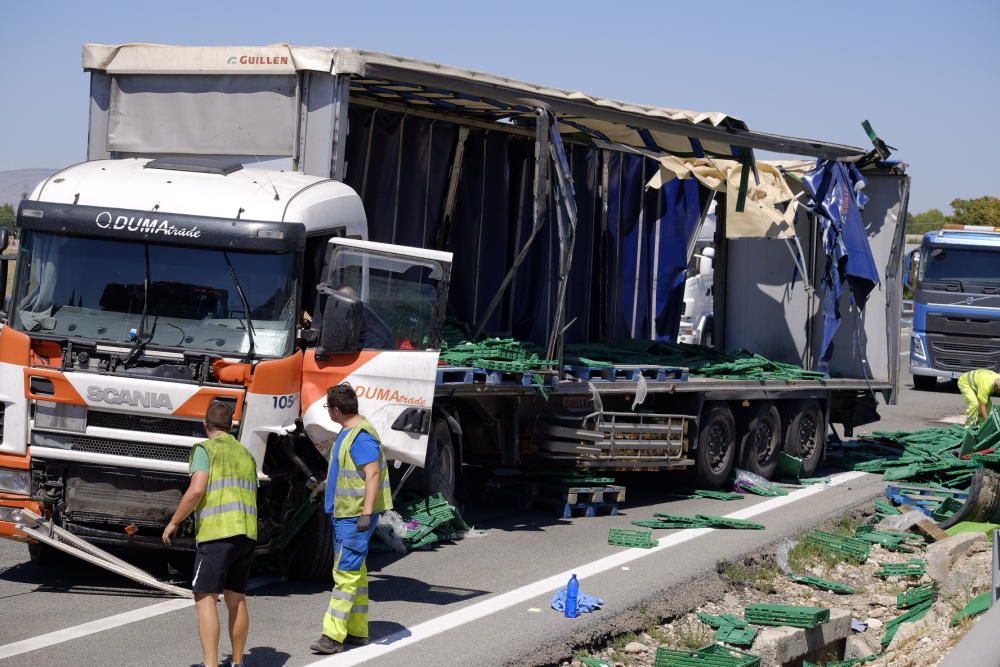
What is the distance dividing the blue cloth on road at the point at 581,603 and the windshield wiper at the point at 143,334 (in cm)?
319

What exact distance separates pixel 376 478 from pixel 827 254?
9.87 meters

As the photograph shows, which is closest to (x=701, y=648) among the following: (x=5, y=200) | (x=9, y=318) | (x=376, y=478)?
(x=376, y=478)

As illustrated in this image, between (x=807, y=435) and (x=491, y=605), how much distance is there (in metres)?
8.82

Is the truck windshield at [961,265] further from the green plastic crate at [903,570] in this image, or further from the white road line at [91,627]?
the white road line at [91,627]

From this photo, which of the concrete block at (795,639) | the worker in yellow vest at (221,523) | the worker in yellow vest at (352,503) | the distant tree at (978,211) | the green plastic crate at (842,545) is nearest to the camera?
the worker in yellow vest at (221,523)

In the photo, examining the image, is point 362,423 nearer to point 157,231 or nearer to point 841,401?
point 157,231

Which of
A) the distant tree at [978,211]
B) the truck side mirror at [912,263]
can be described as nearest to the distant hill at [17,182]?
the truck side mirror at [912,263]

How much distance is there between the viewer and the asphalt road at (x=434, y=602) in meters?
7.40

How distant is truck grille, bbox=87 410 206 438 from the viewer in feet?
27.2

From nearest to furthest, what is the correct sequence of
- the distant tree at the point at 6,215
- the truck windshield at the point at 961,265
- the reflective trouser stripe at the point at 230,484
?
the reflective trouser stripe at the point at 230,484, the distant tree at the point at 6,215, the truck windshield at the point at 961,265

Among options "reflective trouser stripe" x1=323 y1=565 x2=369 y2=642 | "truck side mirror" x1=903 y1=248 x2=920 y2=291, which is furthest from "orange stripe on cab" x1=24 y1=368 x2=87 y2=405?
"truck side mirror" x1=903 y1=248 x2=920 y2=291

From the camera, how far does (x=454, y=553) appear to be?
1050 centimetres

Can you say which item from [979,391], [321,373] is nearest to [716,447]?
[979,391]

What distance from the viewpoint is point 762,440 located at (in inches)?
614
